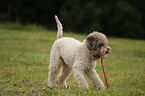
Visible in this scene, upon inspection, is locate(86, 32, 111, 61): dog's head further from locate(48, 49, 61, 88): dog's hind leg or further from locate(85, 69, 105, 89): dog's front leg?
locate(48, 49, 61, 88): dog's hind leg

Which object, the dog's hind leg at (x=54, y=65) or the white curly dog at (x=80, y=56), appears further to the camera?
the dog's hind leg at (x=54, y=65)

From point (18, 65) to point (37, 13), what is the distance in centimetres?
3042

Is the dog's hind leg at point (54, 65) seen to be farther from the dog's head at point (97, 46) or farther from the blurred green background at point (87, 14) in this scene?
the blurred green background at point (87, 14)

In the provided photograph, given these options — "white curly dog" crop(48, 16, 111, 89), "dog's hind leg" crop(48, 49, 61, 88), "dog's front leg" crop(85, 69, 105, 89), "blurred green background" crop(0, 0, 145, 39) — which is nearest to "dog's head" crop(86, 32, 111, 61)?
"white curly dog" crop(48, 16, 111, 89)

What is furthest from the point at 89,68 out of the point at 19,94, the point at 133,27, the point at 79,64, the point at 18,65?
the point at 133,27

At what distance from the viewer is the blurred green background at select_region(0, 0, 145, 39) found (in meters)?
31.2

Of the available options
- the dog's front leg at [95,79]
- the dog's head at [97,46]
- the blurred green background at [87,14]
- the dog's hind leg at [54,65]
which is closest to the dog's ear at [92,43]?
the dog's head at [97,46]

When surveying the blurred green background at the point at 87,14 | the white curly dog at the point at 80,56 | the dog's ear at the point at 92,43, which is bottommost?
the white curly dog at the point at 80,56

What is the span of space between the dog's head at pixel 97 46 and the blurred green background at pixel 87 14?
25.1m

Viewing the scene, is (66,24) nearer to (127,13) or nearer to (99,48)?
(127,13)

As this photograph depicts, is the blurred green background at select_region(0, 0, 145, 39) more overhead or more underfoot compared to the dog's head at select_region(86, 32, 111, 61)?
more overhead

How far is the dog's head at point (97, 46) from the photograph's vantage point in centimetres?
441

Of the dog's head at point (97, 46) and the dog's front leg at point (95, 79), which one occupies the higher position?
the dog's head at point (97, 46)

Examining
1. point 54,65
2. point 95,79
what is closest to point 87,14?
point 54,65
